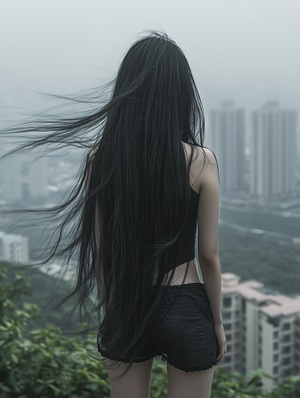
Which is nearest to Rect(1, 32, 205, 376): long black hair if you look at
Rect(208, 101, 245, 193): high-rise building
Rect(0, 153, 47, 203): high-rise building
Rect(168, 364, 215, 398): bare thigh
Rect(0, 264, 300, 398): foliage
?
Rect(168, 364, 215, 398): bare thigh

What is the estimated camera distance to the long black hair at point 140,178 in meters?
0.97

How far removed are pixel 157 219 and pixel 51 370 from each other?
3.36 feet

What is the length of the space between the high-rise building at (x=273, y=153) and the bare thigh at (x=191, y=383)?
285 cm

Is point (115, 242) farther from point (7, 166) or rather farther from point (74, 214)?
point (7, 166)

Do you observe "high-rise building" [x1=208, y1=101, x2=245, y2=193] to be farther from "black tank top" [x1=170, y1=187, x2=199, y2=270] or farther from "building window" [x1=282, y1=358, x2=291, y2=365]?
"black tank top" [x1=170, y1=187, x2=199, y2=270]

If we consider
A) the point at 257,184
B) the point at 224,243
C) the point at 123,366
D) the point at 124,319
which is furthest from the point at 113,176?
the point at 257,184

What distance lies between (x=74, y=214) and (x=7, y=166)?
4.97ft

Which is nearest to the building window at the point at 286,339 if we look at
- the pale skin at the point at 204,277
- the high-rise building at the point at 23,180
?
the high-rise building at the point at 23,180

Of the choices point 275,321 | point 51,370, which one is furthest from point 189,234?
point 275,321

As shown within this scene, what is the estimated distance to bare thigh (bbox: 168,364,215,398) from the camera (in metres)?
0.99

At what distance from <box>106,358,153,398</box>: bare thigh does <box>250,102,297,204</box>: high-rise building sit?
2.83m

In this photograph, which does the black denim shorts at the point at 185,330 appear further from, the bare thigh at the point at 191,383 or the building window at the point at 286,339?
the building window at the point at 286,339

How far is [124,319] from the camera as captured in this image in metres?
1.02

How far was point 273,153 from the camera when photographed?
3.72m
